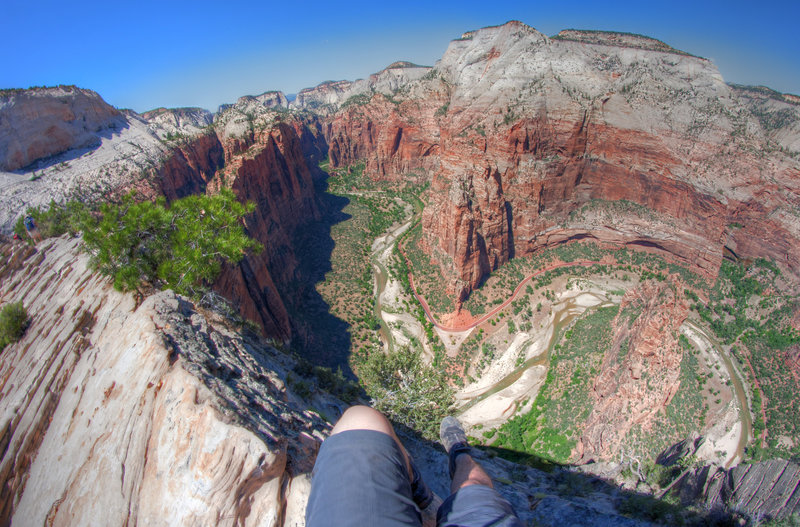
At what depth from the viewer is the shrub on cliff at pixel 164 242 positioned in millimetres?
11578

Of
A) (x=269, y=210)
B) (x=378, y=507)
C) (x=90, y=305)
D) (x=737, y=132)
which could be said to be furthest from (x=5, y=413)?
(x=737, y=132)

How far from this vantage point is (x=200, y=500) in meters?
5.26

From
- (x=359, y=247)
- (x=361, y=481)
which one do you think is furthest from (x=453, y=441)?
(x=359, y=247)

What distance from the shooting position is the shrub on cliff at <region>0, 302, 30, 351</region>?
1123 cm

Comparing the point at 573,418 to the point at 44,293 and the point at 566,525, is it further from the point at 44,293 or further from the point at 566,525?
the point at 44,293

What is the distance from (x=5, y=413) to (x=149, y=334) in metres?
5.14

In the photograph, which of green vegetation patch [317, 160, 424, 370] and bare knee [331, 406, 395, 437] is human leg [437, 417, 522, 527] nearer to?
bare knee [331, 406, 395, 437]

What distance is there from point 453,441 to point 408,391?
25.8 ft

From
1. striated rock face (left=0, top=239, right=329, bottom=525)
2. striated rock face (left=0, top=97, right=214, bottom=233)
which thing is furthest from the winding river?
striated rock face (left=0, top=97, right=214, bottom=233)

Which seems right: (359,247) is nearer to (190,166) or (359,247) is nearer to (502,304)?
(502,304)

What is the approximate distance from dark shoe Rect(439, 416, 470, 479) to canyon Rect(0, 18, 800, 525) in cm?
270

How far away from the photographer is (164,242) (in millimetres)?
13094

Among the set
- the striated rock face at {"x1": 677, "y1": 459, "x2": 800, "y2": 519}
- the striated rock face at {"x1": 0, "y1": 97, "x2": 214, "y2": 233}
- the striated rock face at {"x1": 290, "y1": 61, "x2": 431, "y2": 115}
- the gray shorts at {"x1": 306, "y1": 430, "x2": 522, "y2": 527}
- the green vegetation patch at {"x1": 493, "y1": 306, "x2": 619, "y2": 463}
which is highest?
the striated rock face at {"x1": 290, "y1": 61, "x2": 431, "y2": 115}

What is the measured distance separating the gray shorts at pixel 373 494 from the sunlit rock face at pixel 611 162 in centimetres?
3336
